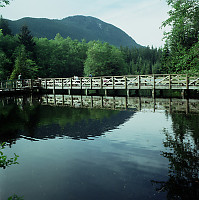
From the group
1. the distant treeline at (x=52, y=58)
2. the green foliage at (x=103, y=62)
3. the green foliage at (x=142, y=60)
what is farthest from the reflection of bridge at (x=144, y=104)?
the green foliage at (x=142, y=60)

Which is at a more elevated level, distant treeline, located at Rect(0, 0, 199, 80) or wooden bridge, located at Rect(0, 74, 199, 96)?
distant treeline, located at Rect(0, 0, 199, 80)

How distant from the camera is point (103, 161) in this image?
22.2 ft

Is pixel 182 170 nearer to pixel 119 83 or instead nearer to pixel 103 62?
pixel 119 83

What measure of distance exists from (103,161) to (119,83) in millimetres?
22798

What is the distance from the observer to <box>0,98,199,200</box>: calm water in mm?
5035

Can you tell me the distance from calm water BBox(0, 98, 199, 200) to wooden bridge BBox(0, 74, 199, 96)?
14096mm

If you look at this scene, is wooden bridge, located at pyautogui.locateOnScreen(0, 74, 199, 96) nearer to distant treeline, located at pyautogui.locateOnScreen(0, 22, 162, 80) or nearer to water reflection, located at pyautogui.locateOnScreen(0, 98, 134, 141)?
distant treeline, located at pyautogui.locateOnScreen(0, 22, 162, 80)

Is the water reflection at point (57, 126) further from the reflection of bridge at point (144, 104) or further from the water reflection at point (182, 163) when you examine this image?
the reflection of bridge at point (144, 104)

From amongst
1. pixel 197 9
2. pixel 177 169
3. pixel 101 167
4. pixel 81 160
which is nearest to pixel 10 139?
pixel 81 160

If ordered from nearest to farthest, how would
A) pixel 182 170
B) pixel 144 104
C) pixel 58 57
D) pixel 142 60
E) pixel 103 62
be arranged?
1. pixel 182 170
2. pixel 144 104
3. pixel 103 62
4. pixel 58 57
5. pixel 142 60

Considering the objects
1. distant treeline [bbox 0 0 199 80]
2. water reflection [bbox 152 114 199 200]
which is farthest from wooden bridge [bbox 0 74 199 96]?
water reflection [bbox 152 114 199 200]

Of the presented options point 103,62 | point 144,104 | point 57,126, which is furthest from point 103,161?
point 103,62

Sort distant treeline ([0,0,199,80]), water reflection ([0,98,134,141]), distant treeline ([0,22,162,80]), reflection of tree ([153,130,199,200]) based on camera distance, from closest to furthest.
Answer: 1. reflection of tree ([153,130,199,200])
2. water reflection ([0,98,134,141])
3. distant treeline ([0,0,199,80])
4. distant treeline ([0,22,162,80])

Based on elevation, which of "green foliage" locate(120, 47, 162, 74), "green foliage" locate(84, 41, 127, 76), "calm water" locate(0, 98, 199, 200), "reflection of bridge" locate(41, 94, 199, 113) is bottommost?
"calm water" locate(0, 98, 199, 200)
